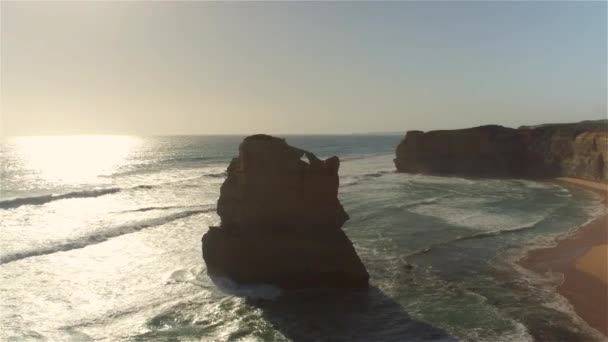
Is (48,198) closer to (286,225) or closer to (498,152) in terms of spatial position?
(286,225)

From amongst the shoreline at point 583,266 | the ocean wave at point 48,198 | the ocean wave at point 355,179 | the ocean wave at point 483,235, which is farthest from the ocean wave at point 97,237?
the shoreline at point 583,266

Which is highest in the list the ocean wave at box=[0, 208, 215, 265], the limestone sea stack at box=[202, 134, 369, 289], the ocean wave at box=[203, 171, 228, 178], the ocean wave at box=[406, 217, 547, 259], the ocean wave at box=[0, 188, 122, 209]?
the limestone sea stack at box=[202, 134, 369, 289]

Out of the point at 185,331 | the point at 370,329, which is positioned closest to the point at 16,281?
the point at 185,331

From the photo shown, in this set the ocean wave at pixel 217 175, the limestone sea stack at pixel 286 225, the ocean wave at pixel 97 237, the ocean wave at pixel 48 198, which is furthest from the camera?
the ocean wave at pixel 217 175

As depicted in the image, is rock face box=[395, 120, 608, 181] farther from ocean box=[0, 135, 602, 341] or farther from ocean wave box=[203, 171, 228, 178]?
ocean wave box=[203, 171, 228, 178]

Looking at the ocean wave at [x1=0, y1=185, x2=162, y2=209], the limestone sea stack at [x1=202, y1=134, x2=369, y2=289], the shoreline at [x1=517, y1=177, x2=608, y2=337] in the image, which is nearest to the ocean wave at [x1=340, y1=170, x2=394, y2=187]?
the ocean wave at [x1=0, y1=185, x2=162, y2=209]

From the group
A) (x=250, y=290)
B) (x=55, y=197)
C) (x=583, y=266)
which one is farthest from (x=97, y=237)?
(x=583, y=266)

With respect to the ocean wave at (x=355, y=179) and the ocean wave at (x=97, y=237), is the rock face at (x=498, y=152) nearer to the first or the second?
the ocean wave at (x=355, y=179)
